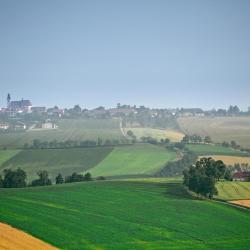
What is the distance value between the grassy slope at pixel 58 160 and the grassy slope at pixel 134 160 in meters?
3.18

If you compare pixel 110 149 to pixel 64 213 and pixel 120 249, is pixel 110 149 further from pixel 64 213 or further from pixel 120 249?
pixel 120 249

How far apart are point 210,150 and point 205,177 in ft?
245

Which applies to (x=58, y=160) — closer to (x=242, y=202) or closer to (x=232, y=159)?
(x=232, y=159)

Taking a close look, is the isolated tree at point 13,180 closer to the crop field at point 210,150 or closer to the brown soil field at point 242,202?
the brown soil field at point 242,202

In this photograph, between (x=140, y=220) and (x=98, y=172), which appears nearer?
(x=140, y=220)

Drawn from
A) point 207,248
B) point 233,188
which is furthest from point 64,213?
point 233,188

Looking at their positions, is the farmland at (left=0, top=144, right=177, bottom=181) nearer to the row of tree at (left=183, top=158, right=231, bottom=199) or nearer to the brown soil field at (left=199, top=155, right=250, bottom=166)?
the brown soil field at (left=199, top=155, right=250, bottom=166)

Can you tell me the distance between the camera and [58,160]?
137875mm

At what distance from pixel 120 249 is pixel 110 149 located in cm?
10943

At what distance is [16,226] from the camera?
51.0 meters

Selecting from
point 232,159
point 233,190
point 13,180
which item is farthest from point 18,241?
point 232,159

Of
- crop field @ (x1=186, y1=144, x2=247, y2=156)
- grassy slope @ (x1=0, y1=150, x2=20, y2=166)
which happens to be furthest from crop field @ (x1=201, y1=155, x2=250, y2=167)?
grassy slope @ (x1=0, y1=150, x2=20, y2=166)

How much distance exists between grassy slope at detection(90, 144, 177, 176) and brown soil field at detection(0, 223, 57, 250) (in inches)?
2976

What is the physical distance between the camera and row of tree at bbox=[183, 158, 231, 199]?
Answer: 82500 millimetres
